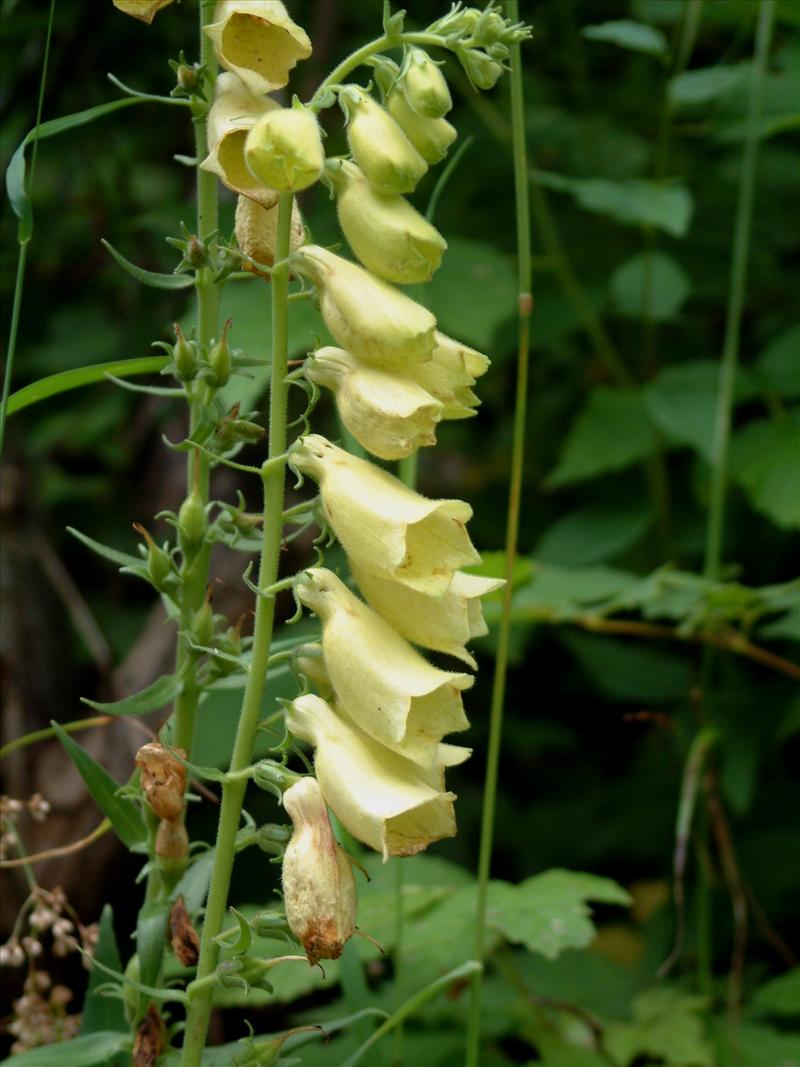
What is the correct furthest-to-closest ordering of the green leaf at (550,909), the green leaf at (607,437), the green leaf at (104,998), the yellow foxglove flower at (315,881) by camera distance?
1. the green leaf at (607,437)
2. the green leaf at (550,909)
3. the green leaf at (104,998)
4. the yellow foxglove flower at (315,881)

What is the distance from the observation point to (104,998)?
3.42ft

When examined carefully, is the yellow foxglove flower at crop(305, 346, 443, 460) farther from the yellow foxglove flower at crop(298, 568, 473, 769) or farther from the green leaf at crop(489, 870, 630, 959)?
the green leaf at crop(489, 870, 630, 959)

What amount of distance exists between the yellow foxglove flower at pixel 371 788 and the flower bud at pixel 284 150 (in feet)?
1.08

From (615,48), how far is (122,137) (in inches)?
43.6

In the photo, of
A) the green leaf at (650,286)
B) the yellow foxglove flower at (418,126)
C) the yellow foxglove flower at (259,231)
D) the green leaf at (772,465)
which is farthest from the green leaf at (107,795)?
the green leaf at (650,286)

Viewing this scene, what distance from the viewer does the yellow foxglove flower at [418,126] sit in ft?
2.72

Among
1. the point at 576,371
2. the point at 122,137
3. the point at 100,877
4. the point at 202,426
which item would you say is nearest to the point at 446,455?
the point at 576,371

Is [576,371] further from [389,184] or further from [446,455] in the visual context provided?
[389,184]

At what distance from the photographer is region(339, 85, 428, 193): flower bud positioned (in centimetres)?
80

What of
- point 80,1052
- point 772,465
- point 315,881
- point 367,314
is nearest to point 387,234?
point 367,314

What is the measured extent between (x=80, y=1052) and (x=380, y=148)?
0.67m

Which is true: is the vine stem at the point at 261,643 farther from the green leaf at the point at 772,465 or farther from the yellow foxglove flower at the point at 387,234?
the green leaf at the point at 772,465

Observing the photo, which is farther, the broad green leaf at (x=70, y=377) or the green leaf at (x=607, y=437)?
the green leaf at (x=607, y=437)

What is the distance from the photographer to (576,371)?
2705 millimetres
